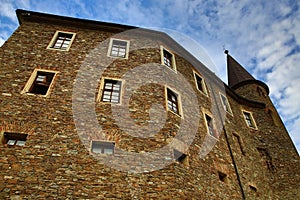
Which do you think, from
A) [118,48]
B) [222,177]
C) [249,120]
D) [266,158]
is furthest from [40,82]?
[249,120]

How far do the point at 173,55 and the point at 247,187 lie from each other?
8170 millimetres

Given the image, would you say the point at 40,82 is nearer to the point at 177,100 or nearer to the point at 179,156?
the point at 177,100

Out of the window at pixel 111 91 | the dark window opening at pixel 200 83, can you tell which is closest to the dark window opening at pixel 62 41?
the window at pixel 111 91

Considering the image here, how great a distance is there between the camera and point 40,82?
10.0 metres

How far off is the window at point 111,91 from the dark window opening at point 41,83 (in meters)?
2.46

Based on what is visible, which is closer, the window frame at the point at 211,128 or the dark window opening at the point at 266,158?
the window frame at the point at 211,128

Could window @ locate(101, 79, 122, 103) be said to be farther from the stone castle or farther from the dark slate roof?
the dark slate roof

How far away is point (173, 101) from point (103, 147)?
165 inches

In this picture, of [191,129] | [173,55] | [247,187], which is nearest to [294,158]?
[247,187]

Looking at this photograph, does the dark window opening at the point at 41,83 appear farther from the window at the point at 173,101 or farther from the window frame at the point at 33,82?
the window at the point at 173,101

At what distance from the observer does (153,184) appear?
741 cm

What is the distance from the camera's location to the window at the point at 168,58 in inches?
494

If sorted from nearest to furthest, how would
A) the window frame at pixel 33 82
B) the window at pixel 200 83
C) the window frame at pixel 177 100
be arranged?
the window frame at pixel 33 82
the window frame at pixel 177 100
the window at pixel 200 83

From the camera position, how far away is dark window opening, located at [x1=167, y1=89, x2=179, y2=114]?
1052 centimetres
